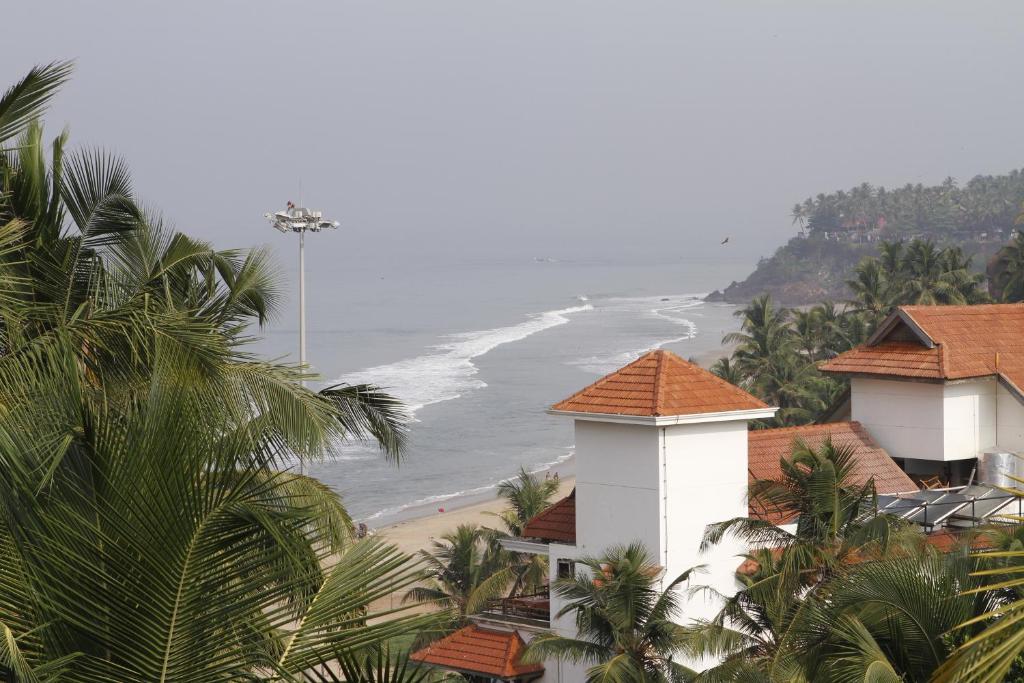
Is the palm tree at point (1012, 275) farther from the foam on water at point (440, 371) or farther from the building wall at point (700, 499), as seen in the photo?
the building wall at point (700, 499)

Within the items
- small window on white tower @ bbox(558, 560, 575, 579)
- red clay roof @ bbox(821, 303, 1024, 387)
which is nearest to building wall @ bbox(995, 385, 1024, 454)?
red clay roof @ bbox(821, 303, 1024, 387)

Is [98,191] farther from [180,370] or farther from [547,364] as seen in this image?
[547,364]

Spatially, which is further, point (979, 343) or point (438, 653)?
point (979, 343)

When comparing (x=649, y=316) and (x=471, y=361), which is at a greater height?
(x=649, y=316)

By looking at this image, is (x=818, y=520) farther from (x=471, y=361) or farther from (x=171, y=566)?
(x=471, y=361)

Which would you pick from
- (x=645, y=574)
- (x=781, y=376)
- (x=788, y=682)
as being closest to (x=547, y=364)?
(x=781, y=376)

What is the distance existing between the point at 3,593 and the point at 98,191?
5.82 m

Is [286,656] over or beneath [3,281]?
beneath

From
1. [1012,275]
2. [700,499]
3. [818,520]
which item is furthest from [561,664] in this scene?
[1012,275]

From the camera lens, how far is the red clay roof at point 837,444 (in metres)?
19.4

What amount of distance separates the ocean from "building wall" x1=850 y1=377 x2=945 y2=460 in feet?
26.0

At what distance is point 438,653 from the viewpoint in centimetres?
1802

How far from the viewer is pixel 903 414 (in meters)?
22.2

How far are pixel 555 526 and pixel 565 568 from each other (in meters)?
0.60
